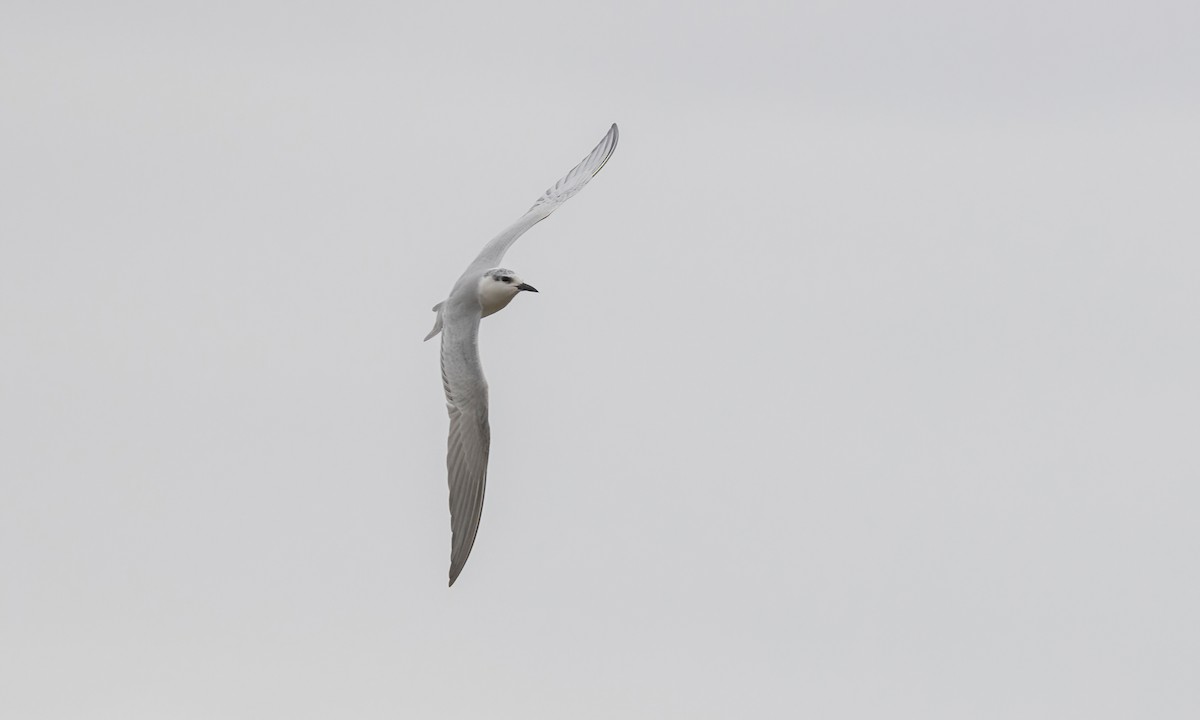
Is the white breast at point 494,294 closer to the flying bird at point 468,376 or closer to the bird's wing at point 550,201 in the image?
the flying bird at point 468,376

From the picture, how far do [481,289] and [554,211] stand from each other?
353 centimetres

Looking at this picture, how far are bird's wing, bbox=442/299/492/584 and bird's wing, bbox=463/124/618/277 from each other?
101 centimetres

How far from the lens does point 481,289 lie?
2898 cm

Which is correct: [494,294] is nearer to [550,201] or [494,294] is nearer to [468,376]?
[468,376]

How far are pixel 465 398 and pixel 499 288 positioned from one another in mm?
1540

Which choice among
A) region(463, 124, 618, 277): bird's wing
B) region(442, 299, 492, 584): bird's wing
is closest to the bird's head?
region(442, 299, 492, 584): bird's wing

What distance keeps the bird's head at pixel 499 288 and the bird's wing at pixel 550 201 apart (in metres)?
0.86

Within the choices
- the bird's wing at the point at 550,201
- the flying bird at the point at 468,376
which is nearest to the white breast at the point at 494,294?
the flying bird at the point at 468,376

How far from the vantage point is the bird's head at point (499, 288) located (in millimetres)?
28625

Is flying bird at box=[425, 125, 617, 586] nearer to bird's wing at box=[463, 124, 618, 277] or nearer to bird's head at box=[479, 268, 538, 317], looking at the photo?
bird's head at box=[479, 268, 538, 317]

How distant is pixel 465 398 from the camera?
29.2 meters

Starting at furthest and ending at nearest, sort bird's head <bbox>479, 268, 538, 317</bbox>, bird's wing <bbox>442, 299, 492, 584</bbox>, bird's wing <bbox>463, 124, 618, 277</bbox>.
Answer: bird's wing <bbox>463, 124, 618, 277</bbox> → bird's wing <bbox>442, 299, 492, 584</bbox> → bird's head <bbox>479, 268, 538, 317</bbox>

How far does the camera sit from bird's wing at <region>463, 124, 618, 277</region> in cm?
3070

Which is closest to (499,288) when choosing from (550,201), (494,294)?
(494,294)
